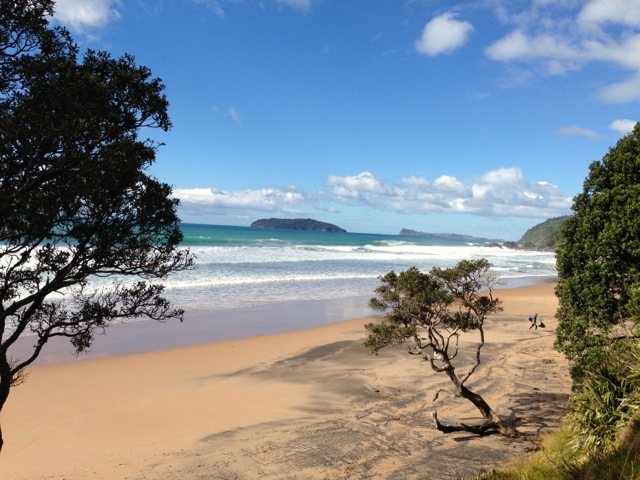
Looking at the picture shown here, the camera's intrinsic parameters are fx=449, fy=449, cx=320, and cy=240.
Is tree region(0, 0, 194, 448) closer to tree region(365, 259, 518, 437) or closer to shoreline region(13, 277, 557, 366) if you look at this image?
tree region(365, 259, 518, 437)

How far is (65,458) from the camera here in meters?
10.5

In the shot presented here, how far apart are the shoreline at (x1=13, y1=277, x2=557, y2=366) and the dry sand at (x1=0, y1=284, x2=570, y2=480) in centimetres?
108

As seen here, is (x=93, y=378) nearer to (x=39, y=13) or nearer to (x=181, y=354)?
(x=181, y=354)

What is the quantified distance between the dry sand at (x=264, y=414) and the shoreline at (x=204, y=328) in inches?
42.6

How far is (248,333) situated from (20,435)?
11.6 m

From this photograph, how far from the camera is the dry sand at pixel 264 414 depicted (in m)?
10.1

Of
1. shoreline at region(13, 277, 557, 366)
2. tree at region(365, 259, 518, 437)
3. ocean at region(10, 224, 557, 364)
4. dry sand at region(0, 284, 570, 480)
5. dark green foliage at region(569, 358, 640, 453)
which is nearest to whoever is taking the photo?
dark green foliage at region(569, 358, 640, 453)

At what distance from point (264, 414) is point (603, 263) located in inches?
380

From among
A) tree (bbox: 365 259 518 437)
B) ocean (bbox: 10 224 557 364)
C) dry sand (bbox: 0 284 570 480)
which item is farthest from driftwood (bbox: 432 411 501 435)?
ocean (bbox: 10 224 557 364)

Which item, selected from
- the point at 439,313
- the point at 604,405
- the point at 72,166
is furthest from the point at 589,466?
the point at 72,166

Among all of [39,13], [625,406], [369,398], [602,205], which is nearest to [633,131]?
[602,205]

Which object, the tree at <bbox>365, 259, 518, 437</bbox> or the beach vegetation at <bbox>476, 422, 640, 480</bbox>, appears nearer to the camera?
the beach vegetation at <bbox>476, 422, 640, 480</bbox>

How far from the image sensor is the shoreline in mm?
18469

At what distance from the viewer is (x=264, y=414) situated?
13148 millimetres
